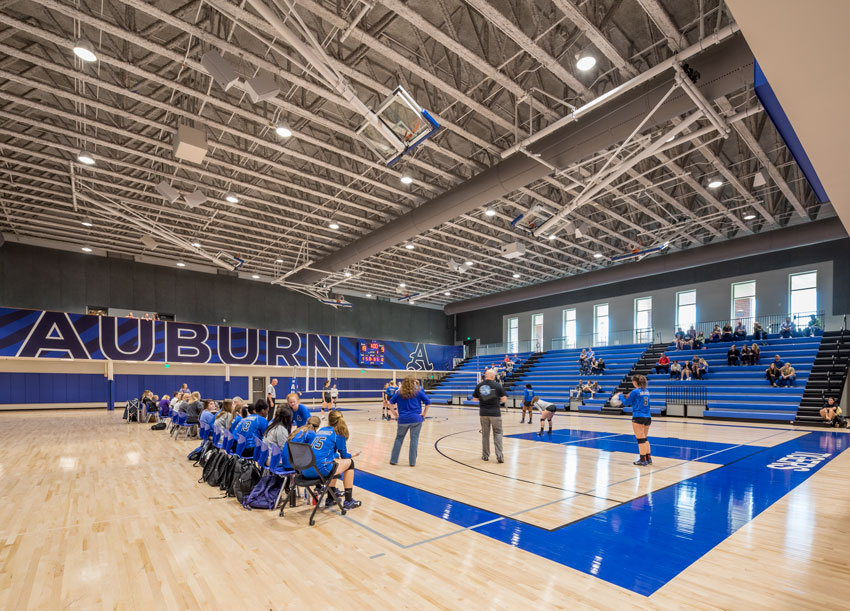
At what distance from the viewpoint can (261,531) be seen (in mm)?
4297

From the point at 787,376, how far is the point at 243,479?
18134 mm

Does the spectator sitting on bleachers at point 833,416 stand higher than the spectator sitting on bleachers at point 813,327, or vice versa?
the spectator sitting on bleachers at point 813,327

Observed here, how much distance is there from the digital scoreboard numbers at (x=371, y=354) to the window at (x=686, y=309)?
1745 cm

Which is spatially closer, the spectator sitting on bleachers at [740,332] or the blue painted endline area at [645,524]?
the blue painted endline area at [645,524]

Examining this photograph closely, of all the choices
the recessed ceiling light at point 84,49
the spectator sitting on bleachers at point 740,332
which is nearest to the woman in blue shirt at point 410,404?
the recessed ceiling light at point 84,49

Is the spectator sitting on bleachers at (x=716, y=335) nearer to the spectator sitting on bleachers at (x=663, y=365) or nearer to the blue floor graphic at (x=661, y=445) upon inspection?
the spectator sitting on bleachers at (x=663, y=365)

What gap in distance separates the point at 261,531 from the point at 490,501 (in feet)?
8.29

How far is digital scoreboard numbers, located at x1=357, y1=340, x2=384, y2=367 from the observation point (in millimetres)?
29022

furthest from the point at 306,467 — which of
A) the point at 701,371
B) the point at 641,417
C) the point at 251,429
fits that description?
the point at 701,371

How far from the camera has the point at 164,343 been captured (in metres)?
22.0

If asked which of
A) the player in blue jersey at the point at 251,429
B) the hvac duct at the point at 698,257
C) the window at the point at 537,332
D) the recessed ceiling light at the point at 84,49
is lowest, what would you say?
the player in blue jersey at the point at 251,429

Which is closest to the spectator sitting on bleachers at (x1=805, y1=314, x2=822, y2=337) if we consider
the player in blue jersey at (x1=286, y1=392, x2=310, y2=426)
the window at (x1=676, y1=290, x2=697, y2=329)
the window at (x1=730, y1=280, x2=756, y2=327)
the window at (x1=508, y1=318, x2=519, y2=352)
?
the window at (x1=730, y1=280, x2=756, y2=327)

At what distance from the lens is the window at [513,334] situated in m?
30.0

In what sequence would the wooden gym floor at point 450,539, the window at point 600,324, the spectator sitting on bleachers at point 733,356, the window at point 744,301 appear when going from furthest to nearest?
the window at point 600,324 < the window at point 744,301 < the spectator sitting on bleachers at point 733,356 < the wooden gym floor at point 450,539
